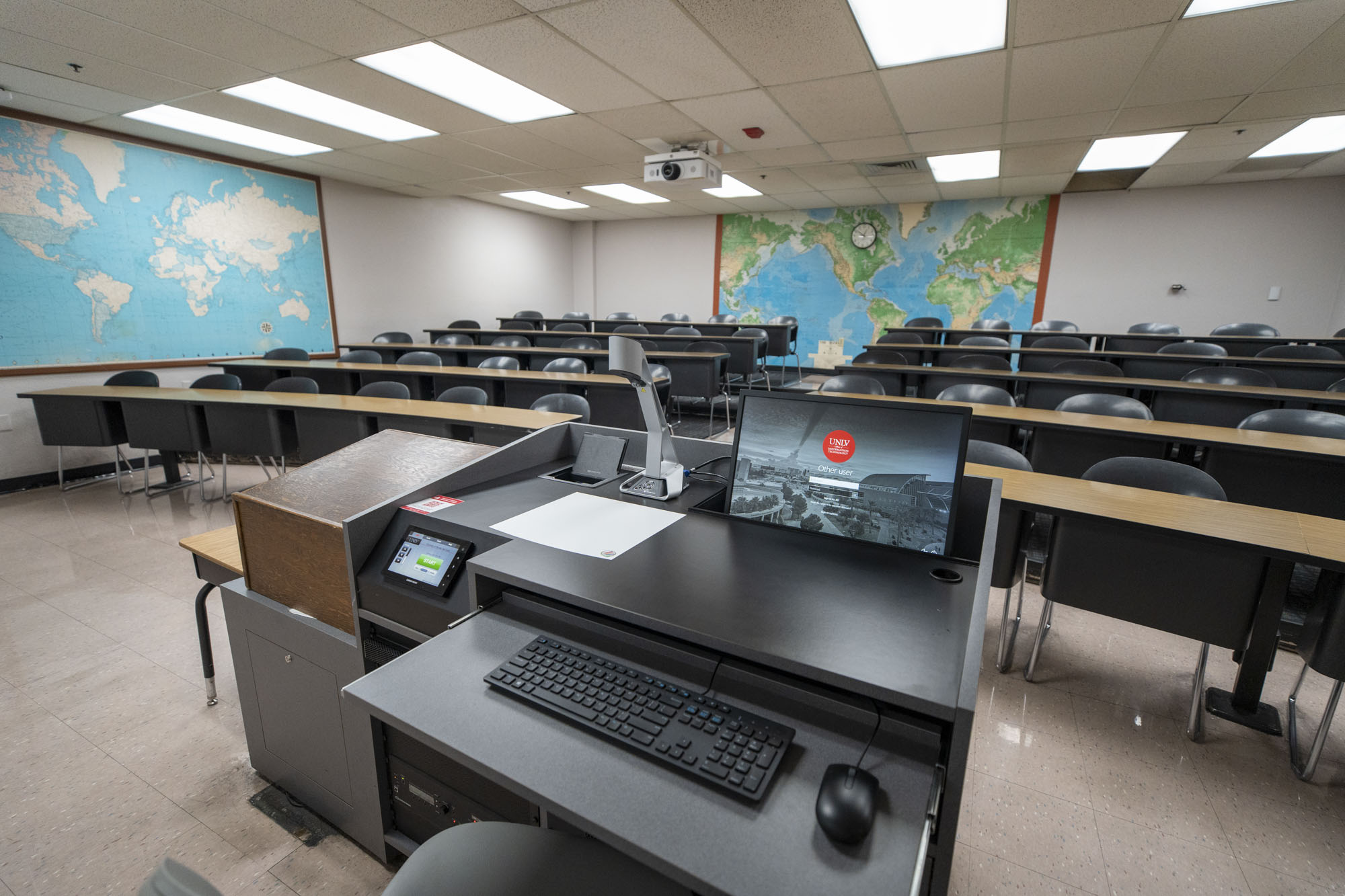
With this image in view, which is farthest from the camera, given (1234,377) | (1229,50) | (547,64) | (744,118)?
(744,118)

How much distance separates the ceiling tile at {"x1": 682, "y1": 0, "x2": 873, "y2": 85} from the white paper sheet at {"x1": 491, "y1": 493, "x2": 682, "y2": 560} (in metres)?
2.77

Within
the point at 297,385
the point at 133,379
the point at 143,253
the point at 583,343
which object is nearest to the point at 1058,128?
the point at 583,343

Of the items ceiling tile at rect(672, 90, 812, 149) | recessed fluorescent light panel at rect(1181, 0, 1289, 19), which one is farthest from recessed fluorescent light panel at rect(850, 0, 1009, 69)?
ceiling tile at rect(672, 90, 812, 149)

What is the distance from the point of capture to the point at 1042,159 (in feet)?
18.7

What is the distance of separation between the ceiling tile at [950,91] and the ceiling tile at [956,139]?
0.14 meters

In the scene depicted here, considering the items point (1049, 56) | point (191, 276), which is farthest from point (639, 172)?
point (191, 276)

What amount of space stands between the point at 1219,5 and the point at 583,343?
5.35 m

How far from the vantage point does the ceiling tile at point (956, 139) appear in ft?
15.8

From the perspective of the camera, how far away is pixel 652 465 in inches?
57.3

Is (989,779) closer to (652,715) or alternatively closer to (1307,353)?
(652,715)

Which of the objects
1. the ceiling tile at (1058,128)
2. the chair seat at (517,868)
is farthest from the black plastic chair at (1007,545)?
the ceiling tile at (1058,128)

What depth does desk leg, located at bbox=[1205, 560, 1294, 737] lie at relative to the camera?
1.57 metres

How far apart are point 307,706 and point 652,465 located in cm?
108

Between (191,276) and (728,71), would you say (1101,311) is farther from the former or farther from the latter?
(191,276)
